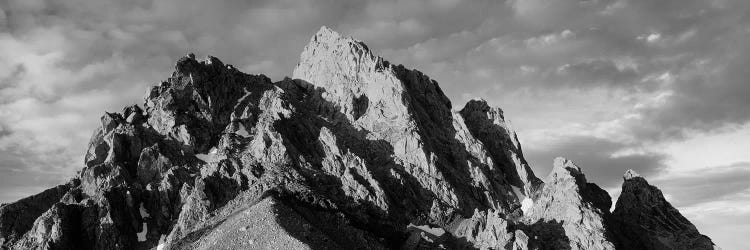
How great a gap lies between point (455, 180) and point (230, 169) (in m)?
62.5

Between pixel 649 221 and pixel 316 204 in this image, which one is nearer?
pixel 316 204

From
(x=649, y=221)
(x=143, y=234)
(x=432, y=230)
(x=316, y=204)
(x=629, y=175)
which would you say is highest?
(x=629, y=175)

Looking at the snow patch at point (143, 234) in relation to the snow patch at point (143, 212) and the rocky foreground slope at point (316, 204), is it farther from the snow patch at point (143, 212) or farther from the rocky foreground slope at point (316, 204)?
the snow patch at point (143, 212)

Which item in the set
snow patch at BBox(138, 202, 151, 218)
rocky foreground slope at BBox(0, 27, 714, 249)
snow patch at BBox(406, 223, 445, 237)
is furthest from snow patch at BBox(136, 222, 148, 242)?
snow patch at BBox(406, 223, 445, 237)

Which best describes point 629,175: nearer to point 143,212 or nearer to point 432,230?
point 432,230

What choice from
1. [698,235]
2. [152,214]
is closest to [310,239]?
[152,214]

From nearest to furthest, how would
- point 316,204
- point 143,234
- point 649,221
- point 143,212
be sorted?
point 316,204 → point 143,234 → point 649,221 → point 143,212

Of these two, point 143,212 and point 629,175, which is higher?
point 629,175

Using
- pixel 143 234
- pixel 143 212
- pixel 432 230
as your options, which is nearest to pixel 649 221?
pixel 432 230

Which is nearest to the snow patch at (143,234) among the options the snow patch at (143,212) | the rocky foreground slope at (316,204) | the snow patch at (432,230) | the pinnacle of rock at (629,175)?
the rocky foreground slope at (316,204)

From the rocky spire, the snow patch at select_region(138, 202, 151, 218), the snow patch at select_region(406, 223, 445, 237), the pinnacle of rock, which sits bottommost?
the snow patch at select_region(138, 202, 151, 218)

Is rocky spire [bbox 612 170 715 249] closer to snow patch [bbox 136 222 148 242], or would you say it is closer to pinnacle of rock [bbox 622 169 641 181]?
pinnacle of rock [bbox 622 169 641 181]

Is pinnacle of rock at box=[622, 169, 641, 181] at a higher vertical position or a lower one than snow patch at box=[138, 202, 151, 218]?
higher

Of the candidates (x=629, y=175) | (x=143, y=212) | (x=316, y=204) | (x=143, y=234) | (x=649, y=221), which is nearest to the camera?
(x=316, y=204)
